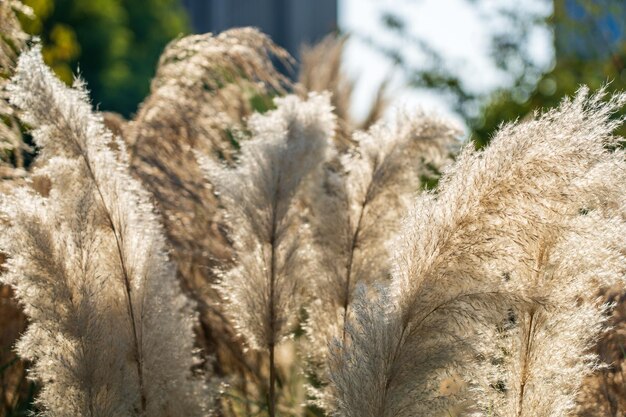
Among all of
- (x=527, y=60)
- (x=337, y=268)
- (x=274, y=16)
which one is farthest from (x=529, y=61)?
(x=274, y=16)

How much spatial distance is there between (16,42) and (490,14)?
7.64 meters

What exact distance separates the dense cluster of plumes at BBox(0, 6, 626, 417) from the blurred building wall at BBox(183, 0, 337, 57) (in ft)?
157

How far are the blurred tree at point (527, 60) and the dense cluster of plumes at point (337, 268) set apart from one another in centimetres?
596

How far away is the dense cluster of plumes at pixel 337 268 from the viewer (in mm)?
1985

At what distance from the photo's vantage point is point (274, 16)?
53.6m

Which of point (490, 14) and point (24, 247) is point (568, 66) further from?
point (24, 247)

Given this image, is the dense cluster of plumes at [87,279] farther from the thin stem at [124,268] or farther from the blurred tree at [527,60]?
the blurred tree at [527,60]

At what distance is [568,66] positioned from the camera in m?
9.19

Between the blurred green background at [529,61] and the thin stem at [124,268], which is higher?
the blurred green background at [529,61]

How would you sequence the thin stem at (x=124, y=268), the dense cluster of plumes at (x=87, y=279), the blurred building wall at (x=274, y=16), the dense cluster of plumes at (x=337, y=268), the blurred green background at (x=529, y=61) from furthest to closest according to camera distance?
the blurred building wall at (x=274, y=16)
the blurred green background at (x=529, y=61)
the thin stem at (x=124, y=268)
the dense cluster of plumes at (x=87, y=279)
the dense cluster of plumes at (x=337, y=268)

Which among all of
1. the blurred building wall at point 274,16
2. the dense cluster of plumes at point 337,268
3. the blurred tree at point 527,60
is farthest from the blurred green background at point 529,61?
the blurred building wall at point 274,16

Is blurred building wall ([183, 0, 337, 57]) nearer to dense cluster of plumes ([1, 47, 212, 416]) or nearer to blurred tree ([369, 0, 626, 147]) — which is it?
blurred tree ([369, 0, 626, 147])

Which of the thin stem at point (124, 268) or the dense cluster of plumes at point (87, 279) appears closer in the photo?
the dense cluster of plumes at point (87, 279)

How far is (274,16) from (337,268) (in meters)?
52.1
